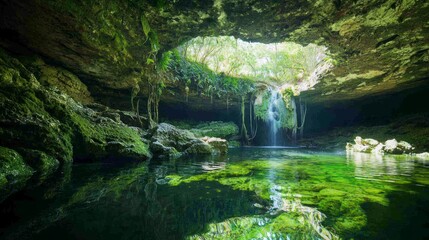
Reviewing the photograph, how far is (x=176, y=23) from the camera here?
7.26 m

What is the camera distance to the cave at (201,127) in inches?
82.9

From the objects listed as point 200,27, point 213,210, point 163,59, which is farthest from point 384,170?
point 163,59

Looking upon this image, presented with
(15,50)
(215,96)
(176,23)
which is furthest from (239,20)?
(215,96)

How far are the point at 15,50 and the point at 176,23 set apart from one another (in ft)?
20.3

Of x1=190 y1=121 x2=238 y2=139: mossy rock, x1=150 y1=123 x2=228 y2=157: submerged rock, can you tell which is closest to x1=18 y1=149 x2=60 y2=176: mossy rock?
x1=150 y1=123 x2=228 y2=157: submerged rock

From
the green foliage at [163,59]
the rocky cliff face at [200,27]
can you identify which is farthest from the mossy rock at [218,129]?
the rocky cliff face at [200,27]

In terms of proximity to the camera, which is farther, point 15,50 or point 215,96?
point 215,96

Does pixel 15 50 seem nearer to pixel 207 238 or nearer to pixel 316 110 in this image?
pixel 207 238

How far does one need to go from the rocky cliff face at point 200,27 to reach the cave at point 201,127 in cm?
5

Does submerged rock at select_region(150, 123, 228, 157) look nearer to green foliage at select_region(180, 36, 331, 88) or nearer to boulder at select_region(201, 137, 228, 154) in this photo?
boulder at select_region(201, 137, 228, 154)

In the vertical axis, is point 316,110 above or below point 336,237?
above

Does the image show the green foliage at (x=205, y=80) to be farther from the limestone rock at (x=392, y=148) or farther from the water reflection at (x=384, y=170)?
the water reflection at (x=384, y=170)

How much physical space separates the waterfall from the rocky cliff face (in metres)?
8.32

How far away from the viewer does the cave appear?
2.11 meters
